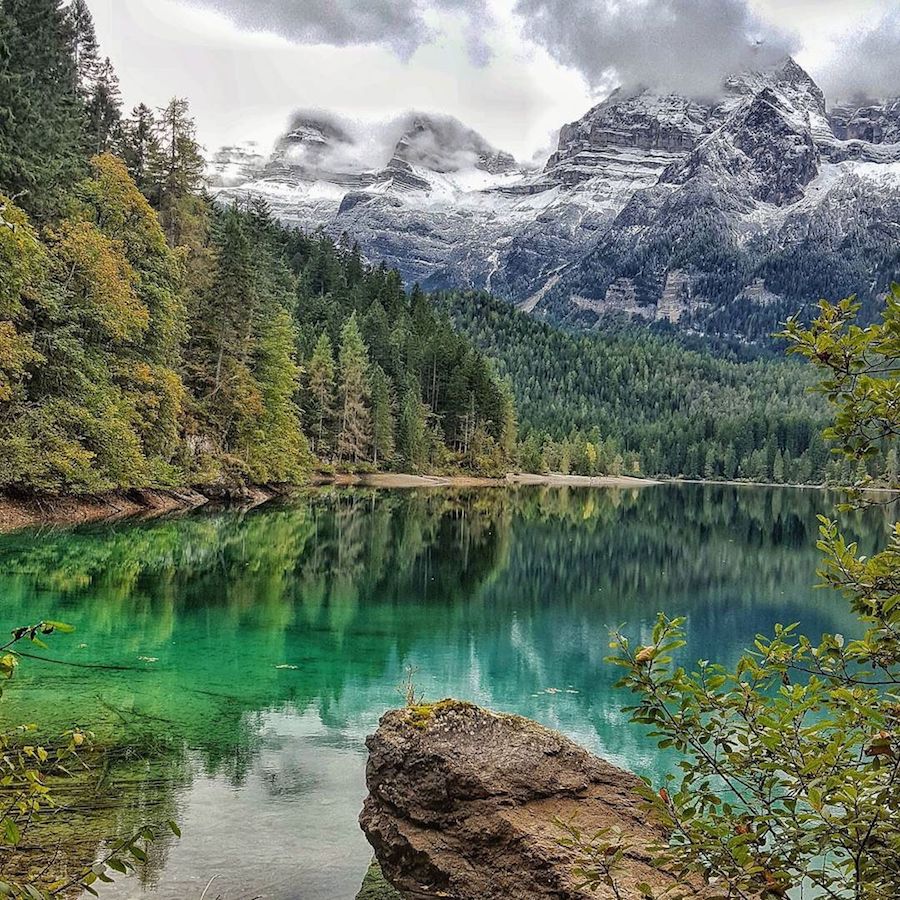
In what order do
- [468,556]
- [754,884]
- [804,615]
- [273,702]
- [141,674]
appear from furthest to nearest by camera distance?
[468,556], [804,615], [141,674], [273,702], [754,884]

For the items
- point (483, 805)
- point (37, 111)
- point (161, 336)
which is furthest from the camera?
point (161, 336)

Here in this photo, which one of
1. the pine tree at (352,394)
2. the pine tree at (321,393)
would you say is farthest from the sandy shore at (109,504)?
the pine tree at (352,394)

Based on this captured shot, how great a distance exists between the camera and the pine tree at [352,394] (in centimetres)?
7725

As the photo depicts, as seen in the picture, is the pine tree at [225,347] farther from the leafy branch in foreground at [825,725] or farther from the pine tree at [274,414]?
the leafy branch in foreground at [825,725]

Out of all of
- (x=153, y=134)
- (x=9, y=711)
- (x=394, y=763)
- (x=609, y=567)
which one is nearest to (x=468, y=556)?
(x=609, y=567)

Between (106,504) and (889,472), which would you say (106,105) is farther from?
(889,472)

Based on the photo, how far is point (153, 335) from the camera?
40.0m

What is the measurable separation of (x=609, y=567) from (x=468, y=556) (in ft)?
19.9

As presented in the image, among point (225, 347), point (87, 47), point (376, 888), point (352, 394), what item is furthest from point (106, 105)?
point (376, 888)

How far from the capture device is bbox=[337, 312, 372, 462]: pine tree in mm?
77250

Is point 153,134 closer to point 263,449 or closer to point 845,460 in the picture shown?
point 263,449

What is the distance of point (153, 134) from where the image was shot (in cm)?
5144

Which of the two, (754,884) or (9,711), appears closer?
(754,884)

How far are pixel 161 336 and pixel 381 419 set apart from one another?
4166 cm
